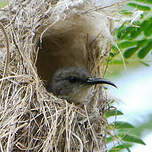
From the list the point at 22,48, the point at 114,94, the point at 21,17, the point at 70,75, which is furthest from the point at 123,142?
→ the point at 21,17

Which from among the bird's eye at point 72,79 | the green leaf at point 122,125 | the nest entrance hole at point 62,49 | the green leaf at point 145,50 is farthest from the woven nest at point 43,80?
the green leaf at point 145,50

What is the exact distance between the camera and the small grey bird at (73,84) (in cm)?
423

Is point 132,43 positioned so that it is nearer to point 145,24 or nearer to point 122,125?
point 145,24

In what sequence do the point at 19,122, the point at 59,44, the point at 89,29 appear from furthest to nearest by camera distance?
the point at 59,44
the point at 89,29
the point at 19,122

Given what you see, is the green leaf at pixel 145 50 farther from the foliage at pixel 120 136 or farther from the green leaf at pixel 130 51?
the foliage at pixel 120 136

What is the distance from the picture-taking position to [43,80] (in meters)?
4.11

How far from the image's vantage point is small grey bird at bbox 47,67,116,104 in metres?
4.23

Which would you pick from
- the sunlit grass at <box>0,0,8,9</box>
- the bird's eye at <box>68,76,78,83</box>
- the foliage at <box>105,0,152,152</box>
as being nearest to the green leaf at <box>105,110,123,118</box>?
the foliage at <box>105,0,152,152</box>

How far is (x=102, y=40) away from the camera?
4480 mm

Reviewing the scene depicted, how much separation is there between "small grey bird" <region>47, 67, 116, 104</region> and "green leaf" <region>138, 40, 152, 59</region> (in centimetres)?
48

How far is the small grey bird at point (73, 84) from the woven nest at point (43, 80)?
0.43 feet

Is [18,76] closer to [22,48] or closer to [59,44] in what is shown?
[22,48]

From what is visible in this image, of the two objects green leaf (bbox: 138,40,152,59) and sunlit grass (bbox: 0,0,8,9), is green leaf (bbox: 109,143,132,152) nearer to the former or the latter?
green leaf (bbox: 138,40,152,59)

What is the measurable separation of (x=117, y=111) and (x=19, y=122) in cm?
101
